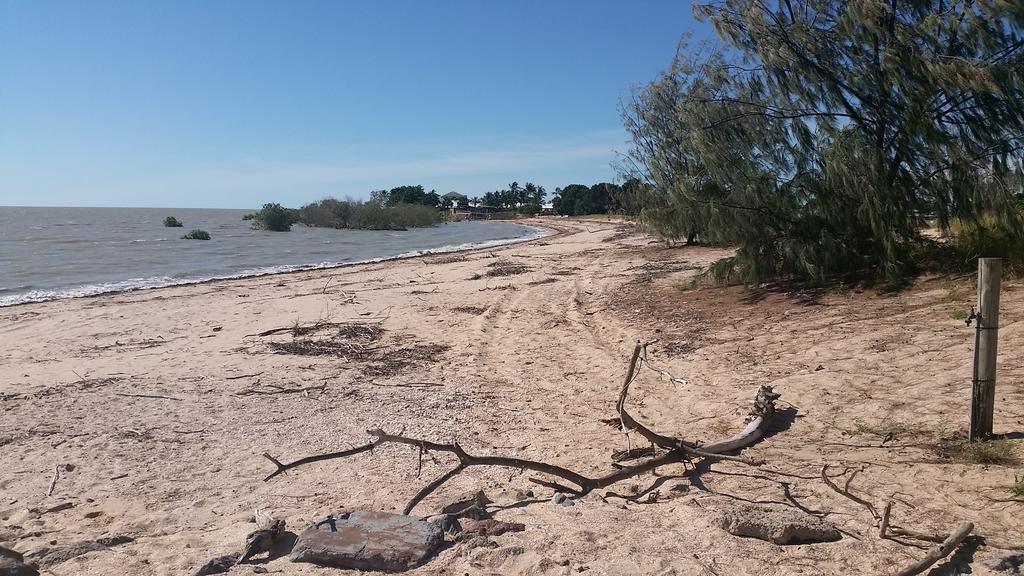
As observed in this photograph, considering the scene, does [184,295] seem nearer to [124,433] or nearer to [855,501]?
[124,433]

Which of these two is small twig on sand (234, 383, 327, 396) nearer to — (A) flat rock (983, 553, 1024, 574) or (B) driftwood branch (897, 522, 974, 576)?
(B) driftwood branch (897, 522, 974, 576)

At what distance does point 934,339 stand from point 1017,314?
1013 millimetres

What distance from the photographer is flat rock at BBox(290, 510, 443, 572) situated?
11.3ft

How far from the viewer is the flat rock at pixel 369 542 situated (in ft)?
11.3

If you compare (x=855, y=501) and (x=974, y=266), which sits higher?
(x=974, y=266)

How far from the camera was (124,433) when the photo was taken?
5.73 metres

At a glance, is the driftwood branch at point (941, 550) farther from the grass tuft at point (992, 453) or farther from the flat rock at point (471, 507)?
the flat rock at point (471, 507)

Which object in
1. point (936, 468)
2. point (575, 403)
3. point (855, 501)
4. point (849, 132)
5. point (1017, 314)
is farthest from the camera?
point (849, 132)

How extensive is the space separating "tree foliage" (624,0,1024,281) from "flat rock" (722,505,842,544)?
6.73 m

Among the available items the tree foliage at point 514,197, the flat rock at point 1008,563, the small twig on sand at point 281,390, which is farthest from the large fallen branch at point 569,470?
the tree foliage at point 514,197

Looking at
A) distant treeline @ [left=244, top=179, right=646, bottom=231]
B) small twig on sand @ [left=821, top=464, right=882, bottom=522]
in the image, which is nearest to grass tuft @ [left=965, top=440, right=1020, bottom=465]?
small twig on sand @ [left=821, top=464, right=882, bottom=522]

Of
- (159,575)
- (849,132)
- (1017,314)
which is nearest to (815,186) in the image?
(849,132)

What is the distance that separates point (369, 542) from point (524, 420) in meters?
2.51

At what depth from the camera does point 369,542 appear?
11.7 feet
